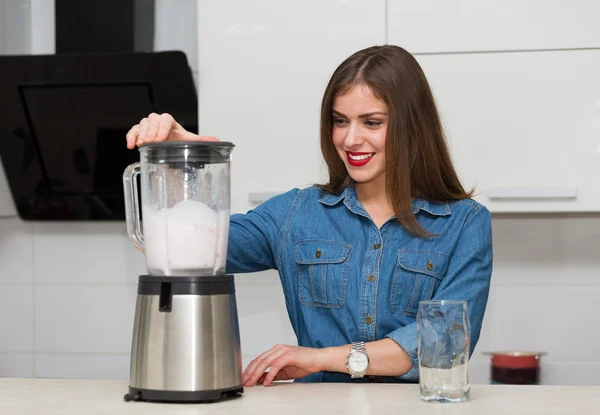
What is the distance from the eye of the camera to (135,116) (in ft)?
7.34

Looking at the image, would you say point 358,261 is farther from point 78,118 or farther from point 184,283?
point 78,118

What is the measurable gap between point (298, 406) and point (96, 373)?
1635 mm

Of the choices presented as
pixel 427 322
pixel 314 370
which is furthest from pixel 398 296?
pixel 427 322

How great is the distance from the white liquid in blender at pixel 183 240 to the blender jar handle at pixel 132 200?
39mm

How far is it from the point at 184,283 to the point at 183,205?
105 mm

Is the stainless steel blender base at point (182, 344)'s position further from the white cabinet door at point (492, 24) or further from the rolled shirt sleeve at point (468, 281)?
the white cabinet door at point (492, 24)

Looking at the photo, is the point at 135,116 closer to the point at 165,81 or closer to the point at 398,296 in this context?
the point at 165,81

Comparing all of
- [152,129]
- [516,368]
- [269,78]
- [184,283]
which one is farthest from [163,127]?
[516,368]

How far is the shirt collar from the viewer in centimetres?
147

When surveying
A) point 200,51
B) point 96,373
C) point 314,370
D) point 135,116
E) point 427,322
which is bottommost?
point 96,373

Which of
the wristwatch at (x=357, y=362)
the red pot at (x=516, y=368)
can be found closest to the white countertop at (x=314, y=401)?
the wristwatch at (x=357, y=362)

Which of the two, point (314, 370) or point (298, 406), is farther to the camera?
point (314, 370)

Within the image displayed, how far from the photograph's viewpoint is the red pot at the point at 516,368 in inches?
83.4

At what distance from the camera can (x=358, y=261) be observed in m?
1.45
